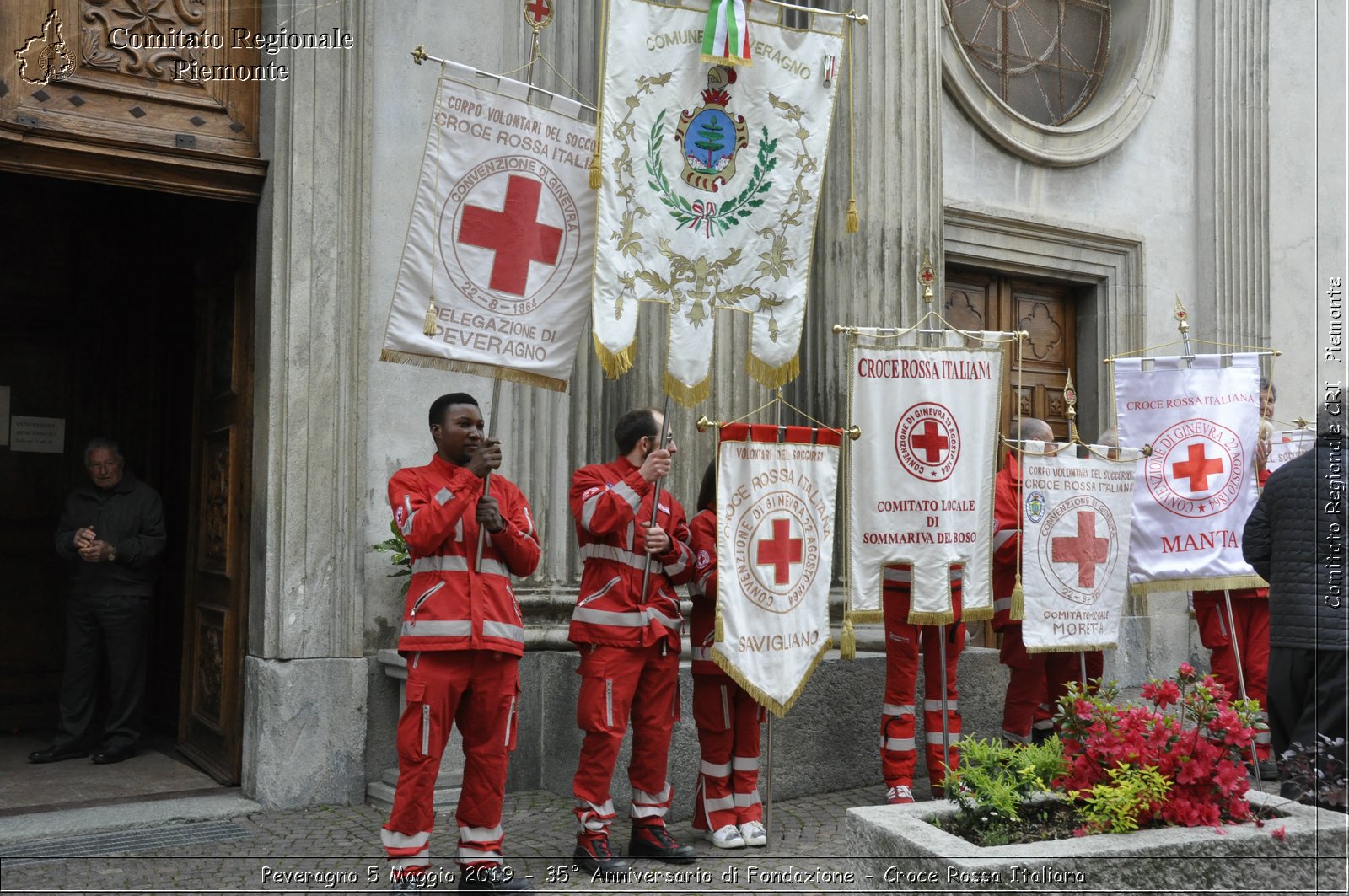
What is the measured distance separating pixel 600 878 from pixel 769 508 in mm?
1855

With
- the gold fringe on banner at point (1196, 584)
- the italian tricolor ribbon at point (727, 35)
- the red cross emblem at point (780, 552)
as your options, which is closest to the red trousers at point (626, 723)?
the red cross emblem at point (780, 552)

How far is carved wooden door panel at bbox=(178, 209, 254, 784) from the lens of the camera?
22.7 ft

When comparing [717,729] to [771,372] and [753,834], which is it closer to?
[753,834]

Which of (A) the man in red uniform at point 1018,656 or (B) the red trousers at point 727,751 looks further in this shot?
(A) the man in red uniform at point 1018,656

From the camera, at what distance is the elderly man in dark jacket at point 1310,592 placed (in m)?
6.09

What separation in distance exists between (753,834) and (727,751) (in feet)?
1.34

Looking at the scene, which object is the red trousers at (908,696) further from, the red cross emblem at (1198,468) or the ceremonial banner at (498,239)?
the ceremonial banner at (498,239)

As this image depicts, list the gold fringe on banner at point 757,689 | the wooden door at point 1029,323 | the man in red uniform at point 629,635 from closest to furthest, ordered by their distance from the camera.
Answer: the man in red uniform at point 629,635, the gold fringe on banner at point 757,689, the wooden door at point 1029,323

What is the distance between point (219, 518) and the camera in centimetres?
724

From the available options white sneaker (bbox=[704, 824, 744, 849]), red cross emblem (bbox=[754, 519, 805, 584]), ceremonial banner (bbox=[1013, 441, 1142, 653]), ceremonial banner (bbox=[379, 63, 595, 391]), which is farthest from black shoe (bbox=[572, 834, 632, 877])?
ceremonial banner (bbox=[1013, 441, 1142, 653])

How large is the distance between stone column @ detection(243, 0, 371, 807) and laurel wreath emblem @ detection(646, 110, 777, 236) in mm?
2015

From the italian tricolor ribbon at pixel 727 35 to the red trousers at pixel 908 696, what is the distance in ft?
9.47

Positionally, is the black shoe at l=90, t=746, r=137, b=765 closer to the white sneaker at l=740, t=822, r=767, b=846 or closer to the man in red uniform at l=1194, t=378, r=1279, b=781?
the white sneaker at l=740, t=822, r=767, b=846

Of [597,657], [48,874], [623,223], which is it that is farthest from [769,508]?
[48,874]
